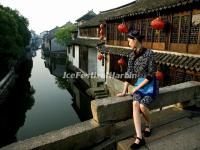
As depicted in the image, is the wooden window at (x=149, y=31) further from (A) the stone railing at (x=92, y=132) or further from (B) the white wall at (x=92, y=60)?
(B) the white wall at (x=92, y=60)

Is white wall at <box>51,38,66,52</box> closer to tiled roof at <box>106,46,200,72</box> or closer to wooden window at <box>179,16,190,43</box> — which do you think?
tiled roof at <box>106,46,200,72</box>

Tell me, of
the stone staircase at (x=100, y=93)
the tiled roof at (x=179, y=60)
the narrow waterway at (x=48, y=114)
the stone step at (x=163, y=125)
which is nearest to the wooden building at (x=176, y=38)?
the tiled roof at (x=179, y=60)

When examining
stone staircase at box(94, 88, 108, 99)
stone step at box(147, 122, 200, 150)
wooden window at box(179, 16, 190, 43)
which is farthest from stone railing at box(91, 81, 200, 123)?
stone staircase at box(94, 88, 108, 99)

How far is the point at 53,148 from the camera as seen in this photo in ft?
12.2

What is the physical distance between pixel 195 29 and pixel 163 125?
248 inches

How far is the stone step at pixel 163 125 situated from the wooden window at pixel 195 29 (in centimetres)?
490

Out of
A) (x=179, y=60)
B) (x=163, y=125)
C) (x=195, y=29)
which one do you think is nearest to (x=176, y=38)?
(x=195, y=29)

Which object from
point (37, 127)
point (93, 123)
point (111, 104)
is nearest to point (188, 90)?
point (111, 104)

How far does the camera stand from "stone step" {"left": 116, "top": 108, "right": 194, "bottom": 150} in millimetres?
4152

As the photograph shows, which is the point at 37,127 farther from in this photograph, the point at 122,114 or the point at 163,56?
the point at 122,114

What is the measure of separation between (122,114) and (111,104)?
0.42 meters

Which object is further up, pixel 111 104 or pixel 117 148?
pixel 111 104

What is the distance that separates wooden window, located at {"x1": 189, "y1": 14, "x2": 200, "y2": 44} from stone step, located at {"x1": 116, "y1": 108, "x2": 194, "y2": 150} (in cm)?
490

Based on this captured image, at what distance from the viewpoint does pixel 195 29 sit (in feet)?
30.3
